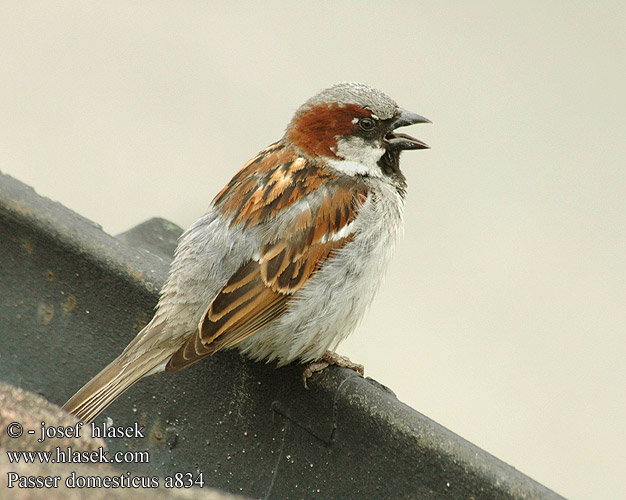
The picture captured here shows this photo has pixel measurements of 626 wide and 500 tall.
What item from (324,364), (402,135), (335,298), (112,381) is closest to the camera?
(112,381)

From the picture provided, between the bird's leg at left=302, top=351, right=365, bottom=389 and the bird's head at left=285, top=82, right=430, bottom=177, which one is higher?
the bird's head at left=285, top=82, right=430, bottom=177

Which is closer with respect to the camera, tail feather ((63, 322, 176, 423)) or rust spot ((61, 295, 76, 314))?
tail feather ((63, 322, 176, 423))

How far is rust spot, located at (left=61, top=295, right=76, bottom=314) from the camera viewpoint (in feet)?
6.79

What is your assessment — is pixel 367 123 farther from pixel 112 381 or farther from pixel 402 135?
pixel 112 381

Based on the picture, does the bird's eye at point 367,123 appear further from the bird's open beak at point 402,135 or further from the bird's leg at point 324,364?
the bird's leg at point 324,364

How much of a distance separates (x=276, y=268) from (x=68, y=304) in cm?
53

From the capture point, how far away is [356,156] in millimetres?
2527

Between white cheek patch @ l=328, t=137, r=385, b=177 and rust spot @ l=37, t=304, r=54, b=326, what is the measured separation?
34.7 inches

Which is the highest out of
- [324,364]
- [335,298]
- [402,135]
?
[402,135]

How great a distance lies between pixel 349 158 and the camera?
2.52m

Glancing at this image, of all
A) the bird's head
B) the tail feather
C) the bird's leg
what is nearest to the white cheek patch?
the bird's head

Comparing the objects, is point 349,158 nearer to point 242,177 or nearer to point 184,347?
point 242,177

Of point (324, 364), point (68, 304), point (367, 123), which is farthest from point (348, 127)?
point (68, 304)

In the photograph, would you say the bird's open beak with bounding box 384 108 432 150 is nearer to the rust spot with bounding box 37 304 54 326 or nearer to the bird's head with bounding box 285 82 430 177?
the bird's head with bounding box 285 82 430 177
